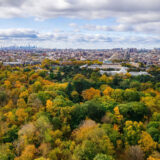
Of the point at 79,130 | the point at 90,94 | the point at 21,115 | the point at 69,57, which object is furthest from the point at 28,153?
the point at 69,57

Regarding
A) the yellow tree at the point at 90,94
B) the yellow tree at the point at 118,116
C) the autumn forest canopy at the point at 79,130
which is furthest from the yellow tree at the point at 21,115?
the yellow tree at the point at 118,116

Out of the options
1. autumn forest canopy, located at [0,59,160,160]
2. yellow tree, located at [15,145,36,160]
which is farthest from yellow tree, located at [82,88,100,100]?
yellow tree, located at [15,145,36,160]

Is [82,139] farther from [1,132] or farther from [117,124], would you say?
[1,132]

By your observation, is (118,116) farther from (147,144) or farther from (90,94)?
(90,94)

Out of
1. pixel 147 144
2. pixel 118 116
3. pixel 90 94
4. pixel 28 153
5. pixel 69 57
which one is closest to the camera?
pixel 28 153

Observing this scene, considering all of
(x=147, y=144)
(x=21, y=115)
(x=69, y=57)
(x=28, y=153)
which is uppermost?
(x=147, y=144)

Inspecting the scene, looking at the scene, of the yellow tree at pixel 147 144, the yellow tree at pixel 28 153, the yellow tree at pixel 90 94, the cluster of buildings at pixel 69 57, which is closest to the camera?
the yellow tree at pixel 28 153

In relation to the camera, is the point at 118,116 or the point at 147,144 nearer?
the point at 147,144

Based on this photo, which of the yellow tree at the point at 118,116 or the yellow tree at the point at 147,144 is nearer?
the yellow tree at the point at 147,144

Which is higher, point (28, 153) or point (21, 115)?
point (21, 115)

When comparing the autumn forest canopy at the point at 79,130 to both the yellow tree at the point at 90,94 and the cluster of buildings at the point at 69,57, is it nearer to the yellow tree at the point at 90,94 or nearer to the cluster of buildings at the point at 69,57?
the yellow tree at the point at 90,94

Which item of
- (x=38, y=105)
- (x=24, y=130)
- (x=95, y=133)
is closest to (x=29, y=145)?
(x=24, y=130)
